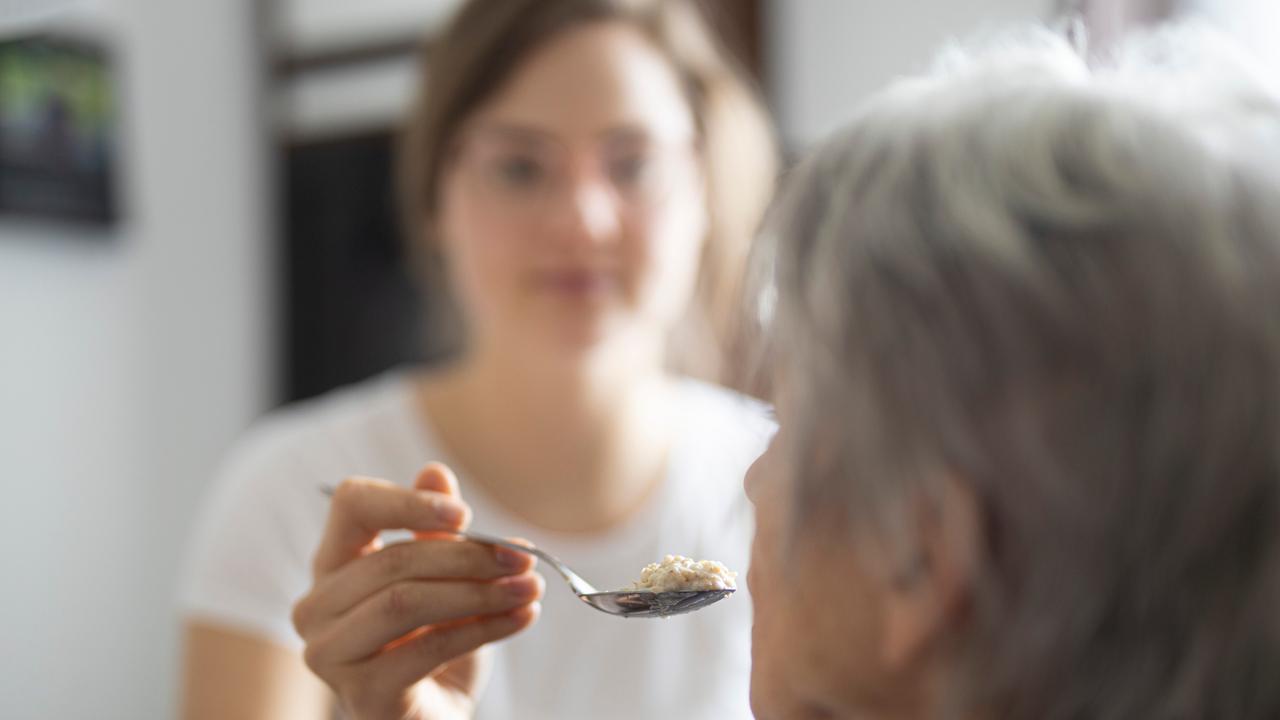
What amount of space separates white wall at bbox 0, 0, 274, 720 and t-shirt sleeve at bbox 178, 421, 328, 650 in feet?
5.85

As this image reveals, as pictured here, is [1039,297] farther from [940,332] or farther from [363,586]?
[363,586]

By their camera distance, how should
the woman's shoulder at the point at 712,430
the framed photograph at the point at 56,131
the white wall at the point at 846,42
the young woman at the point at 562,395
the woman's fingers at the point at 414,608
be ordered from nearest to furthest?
the woman's fingers at the point at 414,608 < the young woman at the point at 562,395 < the woman's shoulder at the point at 712,430 < the white wall at the point at 846,42 < the framed photograph at the point at 56,131

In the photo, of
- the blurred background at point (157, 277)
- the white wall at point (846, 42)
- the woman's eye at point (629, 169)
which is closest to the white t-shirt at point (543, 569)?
the woman's eye at point (629, 169)

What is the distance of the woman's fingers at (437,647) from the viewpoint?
78 cm

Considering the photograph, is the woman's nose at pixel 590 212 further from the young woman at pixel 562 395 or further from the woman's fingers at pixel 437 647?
the woman's fingers at pixel 437 647

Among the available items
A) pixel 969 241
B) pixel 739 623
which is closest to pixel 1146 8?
pixel 739 623

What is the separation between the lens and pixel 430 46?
1.52 meters

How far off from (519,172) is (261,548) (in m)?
0.52

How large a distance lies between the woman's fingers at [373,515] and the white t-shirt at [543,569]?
1.32ft

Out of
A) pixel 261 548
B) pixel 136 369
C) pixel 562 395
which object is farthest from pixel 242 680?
pixel 136 369

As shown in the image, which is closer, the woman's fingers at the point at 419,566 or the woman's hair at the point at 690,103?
the woman's fingers at the point at 419,566

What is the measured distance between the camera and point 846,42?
222cm

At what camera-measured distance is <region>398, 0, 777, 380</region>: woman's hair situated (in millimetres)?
1371

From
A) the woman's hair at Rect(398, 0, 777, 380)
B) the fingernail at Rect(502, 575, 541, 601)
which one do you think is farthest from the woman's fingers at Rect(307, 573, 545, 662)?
the woman's hair at Rect(398, 0, 777, 380)
